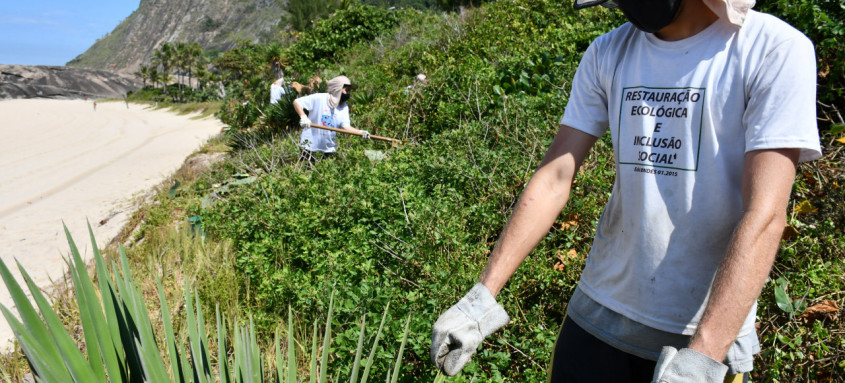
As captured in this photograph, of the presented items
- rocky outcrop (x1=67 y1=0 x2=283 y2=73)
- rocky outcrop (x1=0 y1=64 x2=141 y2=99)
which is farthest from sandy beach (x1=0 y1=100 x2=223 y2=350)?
rocky outcrop (x1=67 y1=0 x2=283 y2=73)

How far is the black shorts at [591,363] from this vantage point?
1.50 meters

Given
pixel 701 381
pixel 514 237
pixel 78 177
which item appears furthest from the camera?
pixel 78 177

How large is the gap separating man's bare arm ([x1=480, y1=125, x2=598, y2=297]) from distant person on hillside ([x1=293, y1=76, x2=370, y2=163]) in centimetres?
563

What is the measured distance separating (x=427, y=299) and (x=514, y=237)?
5.36 ft

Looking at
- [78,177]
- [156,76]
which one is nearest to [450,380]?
[78,177]

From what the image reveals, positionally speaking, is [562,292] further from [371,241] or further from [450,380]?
[371,241]

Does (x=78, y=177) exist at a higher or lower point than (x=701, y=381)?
lower

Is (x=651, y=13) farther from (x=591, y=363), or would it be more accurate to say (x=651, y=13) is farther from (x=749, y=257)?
(x=591, y=363)

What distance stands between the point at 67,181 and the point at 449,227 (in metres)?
14.0

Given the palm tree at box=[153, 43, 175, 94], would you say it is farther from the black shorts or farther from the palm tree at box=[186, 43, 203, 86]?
the black shorts

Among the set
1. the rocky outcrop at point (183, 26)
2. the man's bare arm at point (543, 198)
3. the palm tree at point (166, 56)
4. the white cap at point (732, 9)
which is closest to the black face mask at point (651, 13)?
the white cap at point (732, 9)

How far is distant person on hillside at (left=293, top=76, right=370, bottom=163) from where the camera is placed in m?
7.18

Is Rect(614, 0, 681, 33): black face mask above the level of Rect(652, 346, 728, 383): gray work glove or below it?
above

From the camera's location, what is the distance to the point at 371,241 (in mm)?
3926
